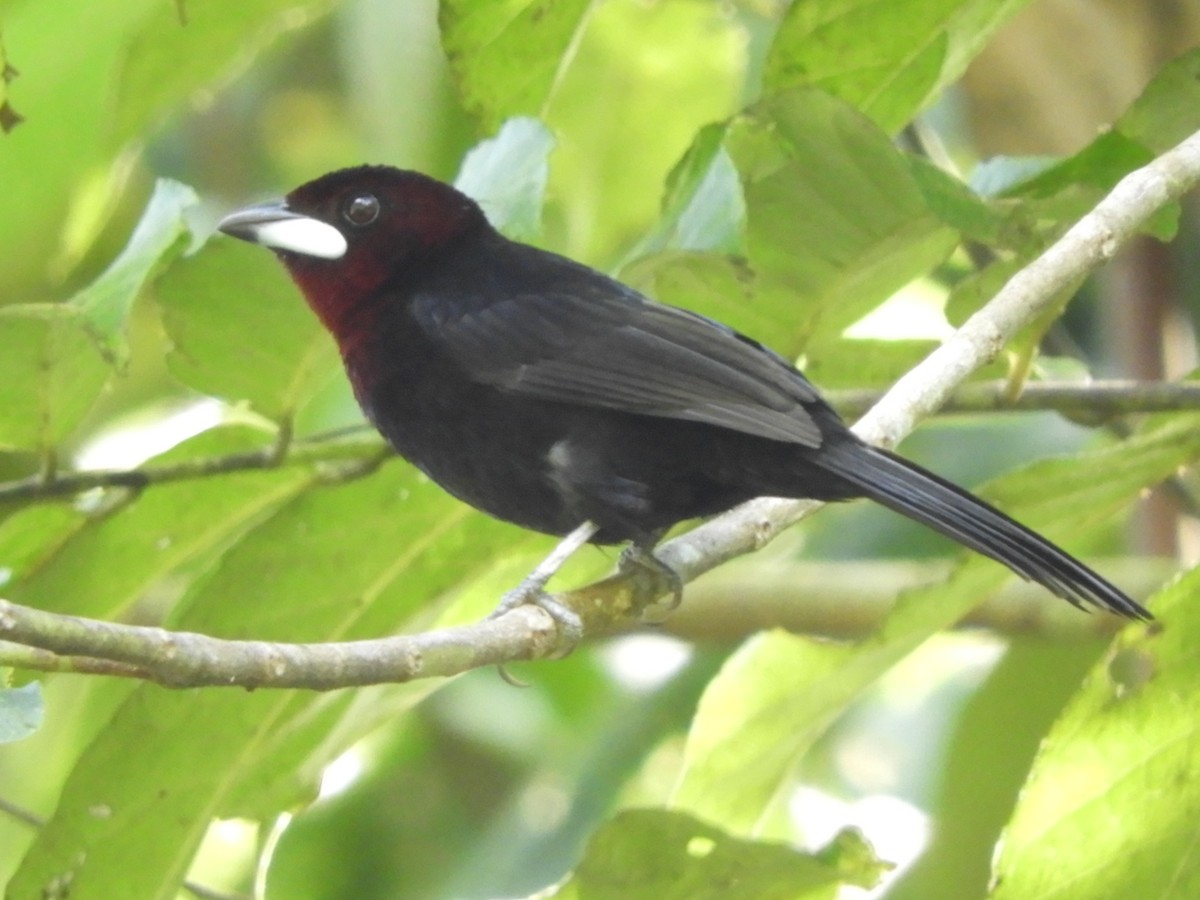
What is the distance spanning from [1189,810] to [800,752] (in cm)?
77

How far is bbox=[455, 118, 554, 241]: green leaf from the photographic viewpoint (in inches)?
115

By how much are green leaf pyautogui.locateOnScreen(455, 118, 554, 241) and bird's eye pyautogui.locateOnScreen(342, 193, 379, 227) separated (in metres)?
0.42

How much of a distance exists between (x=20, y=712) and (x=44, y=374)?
1112 mm

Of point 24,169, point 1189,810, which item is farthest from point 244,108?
point 1189,810

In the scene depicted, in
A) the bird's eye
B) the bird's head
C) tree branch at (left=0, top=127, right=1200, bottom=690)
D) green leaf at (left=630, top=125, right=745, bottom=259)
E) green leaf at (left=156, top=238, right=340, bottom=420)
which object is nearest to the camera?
tree branch at (left=0, top=127, right=1200, bottom=690)

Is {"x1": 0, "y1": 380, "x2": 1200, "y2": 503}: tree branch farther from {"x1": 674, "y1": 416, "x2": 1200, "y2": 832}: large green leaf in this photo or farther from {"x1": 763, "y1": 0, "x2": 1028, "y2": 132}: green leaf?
{"x1": 763, "y1": 0, "x2": 1028, "y2": 132}: green leaf

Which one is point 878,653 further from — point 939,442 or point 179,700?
point 939,442

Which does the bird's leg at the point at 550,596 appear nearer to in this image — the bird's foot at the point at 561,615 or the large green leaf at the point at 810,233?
the bird's foot at the point at 561,615

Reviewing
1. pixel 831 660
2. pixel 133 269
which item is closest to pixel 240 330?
pixel 133 269

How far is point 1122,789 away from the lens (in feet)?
7.84

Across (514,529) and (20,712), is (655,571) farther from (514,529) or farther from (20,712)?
(20,712)

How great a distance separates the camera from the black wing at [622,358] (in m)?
2.74

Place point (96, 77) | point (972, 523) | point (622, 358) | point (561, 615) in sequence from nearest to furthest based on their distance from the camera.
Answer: point (561, 615) → point (972, 523) → point (622, 358) → point (96, 77)

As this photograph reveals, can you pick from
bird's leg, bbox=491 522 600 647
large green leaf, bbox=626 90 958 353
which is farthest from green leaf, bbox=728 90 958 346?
bird's leg, bbox=491 522 600 647
